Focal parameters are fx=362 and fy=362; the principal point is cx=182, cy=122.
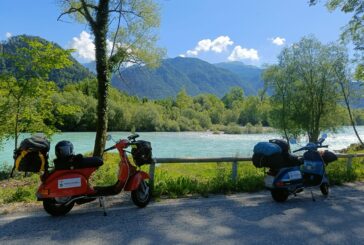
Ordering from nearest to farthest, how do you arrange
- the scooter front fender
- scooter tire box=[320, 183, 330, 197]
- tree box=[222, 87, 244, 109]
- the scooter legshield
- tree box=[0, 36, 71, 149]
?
the scooter legshield → the scooter front fender → scooter tire box=[320, 183, 330, 197] → tree box=[0, 36, 71, 149] → tree box=[222, 87, 244, 109]

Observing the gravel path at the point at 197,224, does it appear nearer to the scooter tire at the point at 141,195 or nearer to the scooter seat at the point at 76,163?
the scooter tire at the point at 141,195

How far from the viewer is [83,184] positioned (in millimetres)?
5203

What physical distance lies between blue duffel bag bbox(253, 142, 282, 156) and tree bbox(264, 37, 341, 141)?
24581 mm

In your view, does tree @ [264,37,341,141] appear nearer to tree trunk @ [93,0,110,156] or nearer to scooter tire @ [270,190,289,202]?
tree trunk @ [93,0,110,156]

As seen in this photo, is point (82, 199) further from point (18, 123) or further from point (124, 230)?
point (18, 123)

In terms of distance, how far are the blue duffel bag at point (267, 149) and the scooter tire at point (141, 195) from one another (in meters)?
2.06

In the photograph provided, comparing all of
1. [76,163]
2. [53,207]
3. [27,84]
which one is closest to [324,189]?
[76,163]

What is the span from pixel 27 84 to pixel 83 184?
23.9ft

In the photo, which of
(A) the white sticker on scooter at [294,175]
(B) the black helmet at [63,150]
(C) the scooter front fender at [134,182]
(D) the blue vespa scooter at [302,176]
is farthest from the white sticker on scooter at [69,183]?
(A) the white sticker on scooter at [294,175]

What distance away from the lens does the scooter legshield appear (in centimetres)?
495

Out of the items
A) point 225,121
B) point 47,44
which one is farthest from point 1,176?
point 225,121

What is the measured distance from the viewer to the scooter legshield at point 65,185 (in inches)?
195

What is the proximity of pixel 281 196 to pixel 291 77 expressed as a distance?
25230mm

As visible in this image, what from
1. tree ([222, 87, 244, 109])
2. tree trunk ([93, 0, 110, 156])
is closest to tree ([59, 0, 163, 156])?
→ tree trunk ([93, 0, 110, 156])
